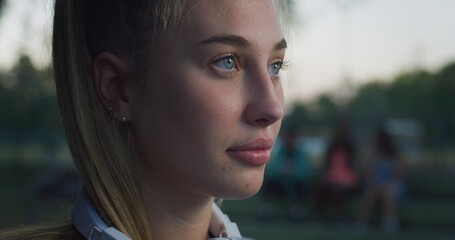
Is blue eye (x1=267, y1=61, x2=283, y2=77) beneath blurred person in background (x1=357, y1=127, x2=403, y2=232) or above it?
above

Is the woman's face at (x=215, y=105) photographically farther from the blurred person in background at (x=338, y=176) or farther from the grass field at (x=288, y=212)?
the blurred person in background at (x=338, y=176)

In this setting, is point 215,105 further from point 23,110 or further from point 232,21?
point 23,110

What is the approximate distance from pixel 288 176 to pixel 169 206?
22.7ft

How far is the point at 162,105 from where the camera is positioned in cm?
121

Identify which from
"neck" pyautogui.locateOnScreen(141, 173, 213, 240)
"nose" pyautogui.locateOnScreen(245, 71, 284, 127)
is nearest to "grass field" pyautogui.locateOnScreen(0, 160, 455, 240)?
"neck" pyautogui.locateOnScreen(141, 173, 213, 240)

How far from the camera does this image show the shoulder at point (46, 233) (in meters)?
1.23

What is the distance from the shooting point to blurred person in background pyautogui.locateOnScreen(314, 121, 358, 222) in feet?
24.8

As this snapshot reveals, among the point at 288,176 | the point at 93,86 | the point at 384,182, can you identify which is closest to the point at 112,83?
the point at 93,86

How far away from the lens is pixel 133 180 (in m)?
1.26

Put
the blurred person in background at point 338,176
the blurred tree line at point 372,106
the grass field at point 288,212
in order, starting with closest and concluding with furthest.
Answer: the grass field at point 288,212
the blurred person in background at point 338,176
the blurred tree line at point 372,106

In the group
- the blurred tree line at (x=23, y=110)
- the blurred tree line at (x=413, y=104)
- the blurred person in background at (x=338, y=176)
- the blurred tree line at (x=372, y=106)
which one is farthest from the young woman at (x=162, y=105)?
the blurred tree line at (x=413, y=104)

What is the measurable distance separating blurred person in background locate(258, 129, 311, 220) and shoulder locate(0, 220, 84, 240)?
6.43 metres

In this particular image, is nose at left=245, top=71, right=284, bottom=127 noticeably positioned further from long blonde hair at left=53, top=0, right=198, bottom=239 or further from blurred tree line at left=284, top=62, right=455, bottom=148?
blurred tree line at left=284, top=62, right=455, bottom=148

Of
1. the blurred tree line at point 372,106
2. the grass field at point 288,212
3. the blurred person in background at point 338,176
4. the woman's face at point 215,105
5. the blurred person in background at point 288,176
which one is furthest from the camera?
the blurred tree line at point 372,106
